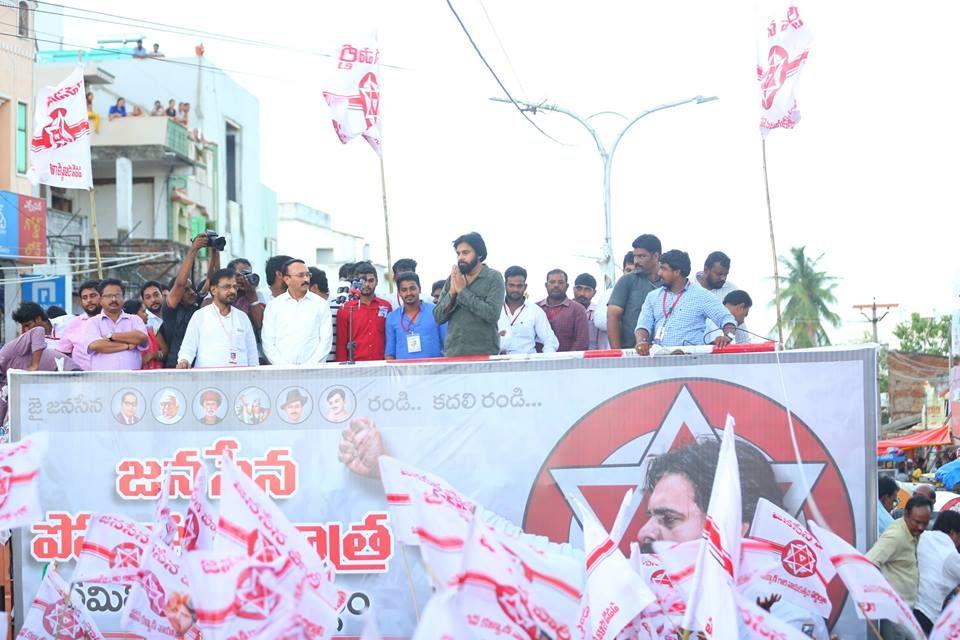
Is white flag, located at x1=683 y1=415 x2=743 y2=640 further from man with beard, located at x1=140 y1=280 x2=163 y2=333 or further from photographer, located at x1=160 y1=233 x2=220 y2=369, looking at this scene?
man with beard, located at x1=140 y1=280 x2=163 y2=333

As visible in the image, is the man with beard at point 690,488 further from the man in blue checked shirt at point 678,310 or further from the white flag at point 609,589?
the man in blue checked shirt at point 678,310

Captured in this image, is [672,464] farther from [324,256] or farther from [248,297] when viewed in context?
[324,256]

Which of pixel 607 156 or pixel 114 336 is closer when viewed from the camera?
pixel 114 336

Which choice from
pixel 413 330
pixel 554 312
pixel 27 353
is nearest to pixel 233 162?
pixel 554 312

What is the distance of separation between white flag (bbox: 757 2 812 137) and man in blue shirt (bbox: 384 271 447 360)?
304 centimetres

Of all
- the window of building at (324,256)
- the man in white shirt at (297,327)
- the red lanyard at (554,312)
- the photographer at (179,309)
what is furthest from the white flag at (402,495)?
the window of building at (324,256)

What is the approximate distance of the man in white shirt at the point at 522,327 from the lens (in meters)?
8.48

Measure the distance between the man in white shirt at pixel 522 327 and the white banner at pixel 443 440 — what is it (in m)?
1.91

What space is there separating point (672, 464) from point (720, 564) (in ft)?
2.77

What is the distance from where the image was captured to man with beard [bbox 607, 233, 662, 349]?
8.22 metres

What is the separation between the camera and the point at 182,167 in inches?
1371

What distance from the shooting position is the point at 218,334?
7.68 m

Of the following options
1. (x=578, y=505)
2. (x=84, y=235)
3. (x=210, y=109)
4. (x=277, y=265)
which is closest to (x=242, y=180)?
(x=210, y=109)

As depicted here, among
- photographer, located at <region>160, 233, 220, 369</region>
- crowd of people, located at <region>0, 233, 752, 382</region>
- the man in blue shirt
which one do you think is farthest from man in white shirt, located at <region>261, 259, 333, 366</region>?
photographer, located at <region>160, 233, 220, 369</region>
